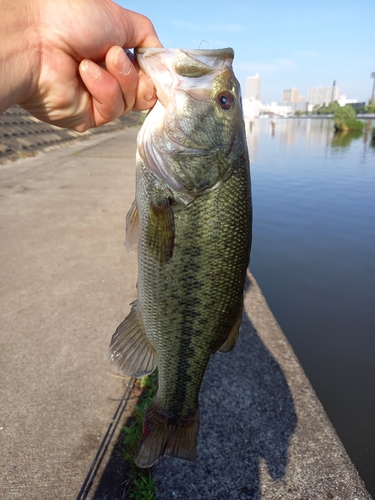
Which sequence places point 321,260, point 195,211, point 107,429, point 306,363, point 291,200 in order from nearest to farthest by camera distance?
point 195,211, point 107,429, point 306,363, point 321,260, point 291,200

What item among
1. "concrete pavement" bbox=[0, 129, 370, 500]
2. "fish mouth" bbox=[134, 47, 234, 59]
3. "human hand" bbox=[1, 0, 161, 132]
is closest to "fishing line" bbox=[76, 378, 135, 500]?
"concrete pavement" bbox=[0, 129, 370, 500]

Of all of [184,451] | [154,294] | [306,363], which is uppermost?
[154,294]

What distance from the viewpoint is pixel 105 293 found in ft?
15.4

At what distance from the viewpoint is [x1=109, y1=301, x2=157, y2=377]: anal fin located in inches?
81.0

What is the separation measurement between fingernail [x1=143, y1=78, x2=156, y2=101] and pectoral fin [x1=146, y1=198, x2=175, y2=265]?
0.55 meters

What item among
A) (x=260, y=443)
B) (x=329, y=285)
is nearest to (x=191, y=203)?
(x=260, y=443)

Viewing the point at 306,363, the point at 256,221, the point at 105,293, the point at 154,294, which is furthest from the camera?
the point at 256,221

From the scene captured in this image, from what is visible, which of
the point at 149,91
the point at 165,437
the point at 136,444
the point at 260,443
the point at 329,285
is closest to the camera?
the point at 149,91

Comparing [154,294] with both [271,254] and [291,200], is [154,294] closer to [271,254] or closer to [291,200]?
[271,254]

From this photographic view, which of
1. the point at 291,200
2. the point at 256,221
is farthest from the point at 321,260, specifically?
the point at 291,200

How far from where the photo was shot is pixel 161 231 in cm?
183

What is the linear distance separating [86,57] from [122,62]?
0.25m

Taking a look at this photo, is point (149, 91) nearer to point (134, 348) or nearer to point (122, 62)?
point (122, 62)

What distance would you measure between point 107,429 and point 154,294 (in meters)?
1.53
